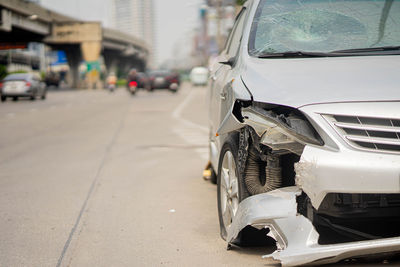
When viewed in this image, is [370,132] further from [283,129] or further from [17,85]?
[17,85]

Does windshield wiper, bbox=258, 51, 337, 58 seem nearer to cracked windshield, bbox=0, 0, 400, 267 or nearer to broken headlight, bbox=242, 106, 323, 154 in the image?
cracked windshield, bbox=0, 0, 400, 267

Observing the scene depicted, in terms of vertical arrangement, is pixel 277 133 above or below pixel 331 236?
above

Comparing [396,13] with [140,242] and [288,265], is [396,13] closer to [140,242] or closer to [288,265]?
[288,265]

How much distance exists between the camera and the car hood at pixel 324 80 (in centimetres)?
359

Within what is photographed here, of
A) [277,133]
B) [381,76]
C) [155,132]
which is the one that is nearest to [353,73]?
[381,76]

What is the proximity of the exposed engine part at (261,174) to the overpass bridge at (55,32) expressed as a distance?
50808mm

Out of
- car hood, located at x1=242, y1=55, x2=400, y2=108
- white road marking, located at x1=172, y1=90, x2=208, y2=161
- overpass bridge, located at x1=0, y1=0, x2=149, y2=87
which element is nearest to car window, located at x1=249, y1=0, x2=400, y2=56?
car hood, located at x1=242, y1=55, x2=400, y2=108

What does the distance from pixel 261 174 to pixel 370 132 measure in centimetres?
91

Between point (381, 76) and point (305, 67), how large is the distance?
55 cm

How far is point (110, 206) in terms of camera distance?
20.6ft

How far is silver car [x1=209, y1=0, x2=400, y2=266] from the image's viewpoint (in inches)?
132

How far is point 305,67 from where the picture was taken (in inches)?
162

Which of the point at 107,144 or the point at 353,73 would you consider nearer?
the point at 353,73

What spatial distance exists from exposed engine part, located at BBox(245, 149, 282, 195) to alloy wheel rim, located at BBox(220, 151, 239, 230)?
0.20 meters
